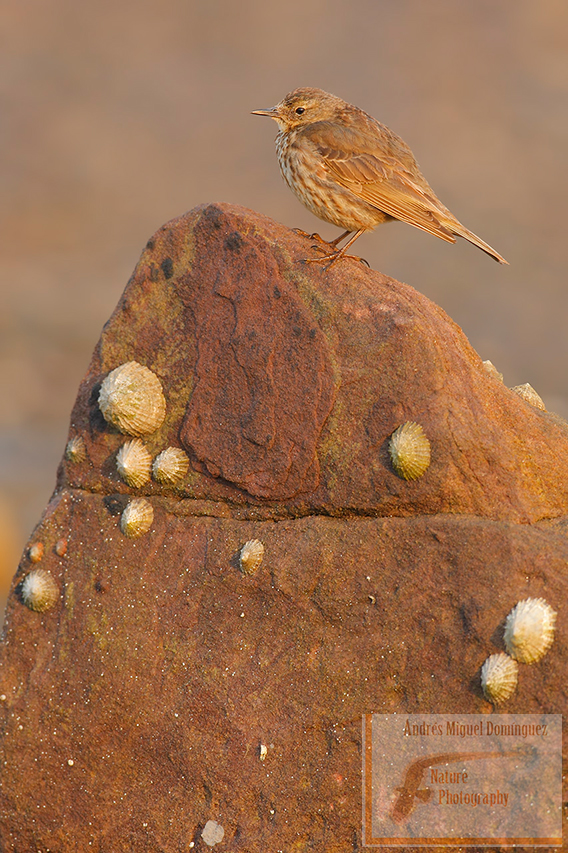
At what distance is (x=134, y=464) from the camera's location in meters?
3.64

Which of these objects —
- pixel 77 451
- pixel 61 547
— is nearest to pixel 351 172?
pixel 77 451

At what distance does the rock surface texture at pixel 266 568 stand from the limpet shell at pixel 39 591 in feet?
0.17

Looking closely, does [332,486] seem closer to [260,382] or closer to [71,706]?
[260,382]

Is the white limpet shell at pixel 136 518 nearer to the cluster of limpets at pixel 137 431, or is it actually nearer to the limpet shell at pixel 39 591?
the cluster of limpets at pixel 137 431

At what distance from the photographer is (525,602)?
10.1ft

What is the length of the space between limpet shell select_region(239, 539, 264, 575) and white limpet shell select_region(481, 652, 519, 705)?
3.46 feet

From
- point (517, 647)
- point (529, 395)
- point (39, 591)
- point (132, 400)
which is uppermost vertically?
point (529, 395)

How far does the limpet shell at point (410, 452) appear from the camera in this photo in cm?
329

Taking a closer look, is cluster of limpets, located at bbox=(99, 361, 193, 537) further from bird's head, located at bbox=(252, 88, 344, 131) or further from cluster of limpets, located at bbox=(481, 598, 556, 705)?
bird's head, located at bbox=(252, 88, 344, 131)

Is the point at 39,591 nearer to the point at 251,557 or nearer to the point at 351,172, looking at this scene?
the point at 251,557

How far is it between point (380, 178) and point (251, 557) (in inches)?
90.5

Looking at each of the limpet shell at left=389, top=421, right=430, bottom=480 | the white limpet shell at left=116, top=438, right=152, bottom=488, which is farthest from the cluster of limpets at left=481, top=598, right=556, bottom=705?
the white limpet shell at left=116, top=438, right=152, bottom=488

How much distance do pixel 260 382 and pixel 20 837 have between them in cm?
238

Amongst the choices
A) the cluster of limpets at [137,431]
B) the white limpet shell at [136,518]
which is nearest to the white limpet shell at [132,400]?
the cluster of limpets at [137,431]
